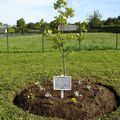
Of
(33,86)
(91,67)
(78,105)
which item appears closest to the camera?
(78,105)

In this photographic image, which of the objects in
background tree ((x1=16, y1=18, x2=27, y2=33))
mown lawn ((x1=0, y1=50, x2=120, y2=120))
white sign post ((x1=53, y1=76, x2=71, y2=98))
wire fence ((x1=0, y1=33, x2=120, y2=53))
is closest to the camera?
mown lawn ((x1=0, y1=50, x2=120, y2=120))

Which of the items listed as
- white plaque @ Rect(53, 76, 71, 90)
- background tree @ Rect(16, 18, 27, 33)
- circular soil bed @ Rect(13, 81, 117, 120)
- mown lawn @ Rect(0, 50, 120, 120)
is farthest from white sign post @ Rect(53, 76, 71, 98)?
background tree @ Rect(16, 18, 27, 33)

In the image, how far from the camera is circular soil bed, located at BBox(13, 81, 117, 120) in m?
6.55

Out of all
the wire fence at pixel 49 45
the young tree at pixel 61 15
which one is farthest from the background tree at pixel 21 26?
the young tree at pixel 61 15

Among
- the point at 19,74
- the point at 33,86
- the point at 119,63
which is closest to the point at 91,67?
the point at 119,63

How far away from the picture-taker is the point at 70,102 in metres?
6.89

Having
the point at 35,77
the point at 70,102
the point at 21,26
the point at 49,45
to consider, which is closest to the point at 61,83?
the point at 70,102

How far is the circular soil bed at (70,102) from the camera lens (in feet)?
21.5

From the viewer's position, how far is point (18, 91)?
7.98 metres

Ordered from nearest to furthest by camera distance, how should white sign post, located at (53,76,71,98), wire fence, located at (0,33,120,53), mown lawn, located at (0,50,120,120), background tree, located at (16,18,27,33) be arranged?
mown lawn, located at (0,50,120,120) < white sign post, located at (53,76,71,98) < wire fence, located at (0,33,120,53) < background tree, located at (16,18,27,33)

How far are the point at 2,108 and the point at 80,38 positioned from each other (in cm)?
238

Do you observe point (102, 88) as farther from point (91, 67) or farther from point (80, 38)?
point (91, 67)

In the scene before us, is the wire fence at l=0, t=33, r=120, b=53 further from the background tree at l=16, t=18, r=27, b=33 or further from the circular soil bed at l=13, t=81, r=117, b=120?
the background tree at l=16, t=18, r=27, b=33

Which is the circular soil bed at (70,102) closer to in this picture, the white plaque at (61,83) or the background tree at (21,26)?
the white plaque at (61,83)
